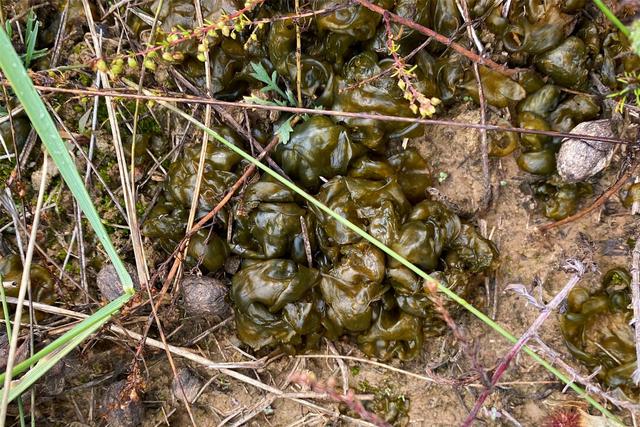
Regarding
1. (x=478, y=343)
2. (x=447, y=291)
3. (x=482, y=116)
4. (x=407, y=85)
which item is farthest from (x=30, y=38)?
(x=478, y=343)

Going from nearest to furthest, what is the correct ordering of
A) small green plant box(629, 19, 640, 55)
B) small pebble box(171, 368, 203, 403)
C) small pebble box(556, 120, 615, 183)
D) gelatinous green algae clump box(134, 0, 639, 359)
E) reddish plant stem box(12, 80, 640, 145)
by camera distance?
small green plant box(629, 19, 640, 55) → reddish plant stem box(12, 80, 640, 145) → small pebble box(556, 120, 615, 183) → gelatinous green algae clump box(134, 0, 639, 359) → small pebble box(171, 368, 203, 403)

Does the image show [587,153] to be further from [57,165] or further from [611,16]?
[57,165]

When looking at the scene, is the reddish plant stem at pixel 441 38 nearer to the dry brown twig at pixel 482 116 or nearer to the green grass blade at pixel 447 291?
the dry brown twig at pixel 482 116

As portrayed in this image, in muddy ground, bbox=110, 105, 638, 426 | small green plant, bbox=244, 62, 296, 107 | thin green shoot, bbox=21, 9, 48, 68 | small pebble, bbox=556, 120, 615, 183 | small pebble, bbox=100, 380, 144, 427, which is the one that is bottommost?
small pebble, bbox=100, 380, 144, 427

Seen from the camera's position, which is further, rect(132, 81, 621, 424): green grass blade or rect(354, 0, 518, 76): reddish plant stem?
rect(354, 0, 518, 76): reddish plant stem

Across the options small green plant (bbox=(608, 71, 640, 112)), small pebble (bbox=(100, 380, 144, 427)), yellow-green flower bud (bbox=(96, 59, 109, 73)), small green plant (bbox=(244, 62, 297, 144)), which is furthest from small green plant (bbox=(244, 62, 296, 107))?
small pebble (bbox=(100, 380, 144, 427))

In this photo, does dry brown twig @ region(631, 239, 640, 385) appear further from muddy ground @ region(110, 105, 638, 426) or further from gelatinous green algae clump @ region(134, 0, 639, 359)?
gelatinous green algae clump @ region(134, 0, 639, 359)

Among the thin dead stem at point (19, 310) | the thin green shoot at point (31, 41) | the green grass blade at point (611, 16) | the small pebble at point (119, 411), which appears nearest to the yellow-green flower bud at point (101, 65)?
the thin dead stem at point (19, 310)

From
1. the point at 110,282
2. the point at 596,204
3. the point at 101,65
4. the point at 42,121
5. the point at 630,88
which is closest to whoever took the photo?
the point at 42,121
